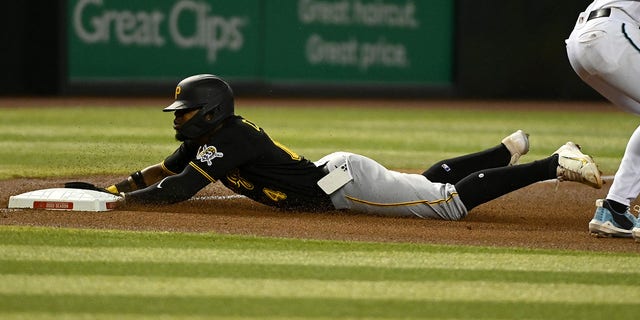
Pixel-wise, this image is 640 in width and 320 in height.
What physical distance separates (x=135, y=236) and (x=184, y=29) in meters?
11.4

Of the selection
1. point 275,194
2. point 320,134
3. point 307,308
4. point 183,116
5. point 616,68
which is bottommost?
point 320,134

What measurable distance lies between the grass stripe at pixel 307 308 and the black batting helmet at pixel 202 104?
76.8 inches

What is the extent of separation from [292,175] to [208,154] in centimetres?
50

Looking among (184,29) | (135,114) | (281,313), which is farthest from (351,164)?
(184,29)

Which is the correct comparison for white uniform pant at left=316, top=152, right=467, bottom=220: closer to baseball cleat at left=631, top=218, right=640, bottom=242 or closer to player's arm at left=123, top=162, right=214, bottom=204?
player's arm at left=123, top=162, right=214, bottom=204

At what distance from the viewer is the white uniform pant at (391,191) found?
6.50 metres

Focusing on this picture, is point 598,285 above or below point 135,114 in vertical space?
above

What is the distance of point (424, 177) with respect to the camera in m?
6.70

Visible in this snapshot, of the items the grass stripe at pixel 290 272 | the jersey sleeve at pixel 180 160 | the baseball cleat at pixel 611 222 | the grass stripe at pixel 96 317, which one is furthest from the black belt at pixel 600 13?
the grass stripe at pixel 96 317

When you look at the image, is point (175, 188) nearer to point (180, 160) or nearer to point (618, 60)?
point (180, 160)

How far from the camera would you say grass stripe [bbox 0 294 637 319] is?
14.0 feet

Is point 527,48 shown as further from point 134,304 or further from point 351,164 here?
point 134,304

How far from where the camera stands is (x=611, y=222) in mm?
6121

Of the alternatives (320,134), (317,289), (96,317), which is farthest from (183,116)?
(320,134)
